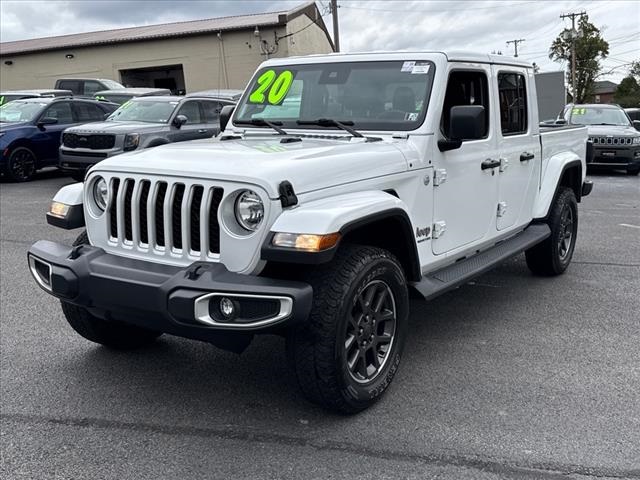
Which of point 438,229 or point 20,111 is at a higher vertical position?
point 20,111

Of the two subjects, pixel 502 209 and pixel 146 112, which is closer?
pixel 502 209

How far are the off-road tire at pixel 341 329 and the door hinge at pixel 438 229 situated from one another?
2.12 ft

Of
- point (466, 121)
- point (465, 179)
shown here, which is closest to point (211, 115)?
point (465, 179)

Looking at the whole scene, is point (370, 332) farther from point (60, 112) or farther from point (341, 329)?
point (60, 112)

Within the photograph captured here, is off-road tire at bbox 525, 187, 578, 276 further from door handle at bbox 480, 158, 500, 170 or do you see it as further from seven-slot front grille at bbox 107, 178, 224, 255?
seven-slot front grille at bbox 107, 178, 224, 255

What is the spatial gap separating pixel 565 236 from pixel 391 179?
320 centimetres

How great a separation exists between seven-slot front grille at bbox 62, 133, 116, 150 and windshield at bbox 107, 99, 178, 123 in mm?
887

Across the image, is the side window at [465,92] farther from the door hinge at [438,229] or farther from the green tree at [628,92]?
the green tree at [628,92]

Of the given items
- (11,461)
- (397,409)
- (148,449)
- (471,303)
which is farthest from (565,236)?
(11,461)

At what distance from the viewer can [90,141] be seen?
442 inches

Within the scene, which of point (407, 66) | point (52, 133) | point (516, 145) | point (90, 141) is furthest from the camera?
point (52, 133)

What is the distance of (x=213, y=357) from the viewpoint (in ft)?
14.1

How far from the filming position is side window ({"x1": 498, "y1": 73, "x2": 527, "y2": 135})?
5086mm

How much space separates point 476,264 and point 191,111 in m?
8.74
